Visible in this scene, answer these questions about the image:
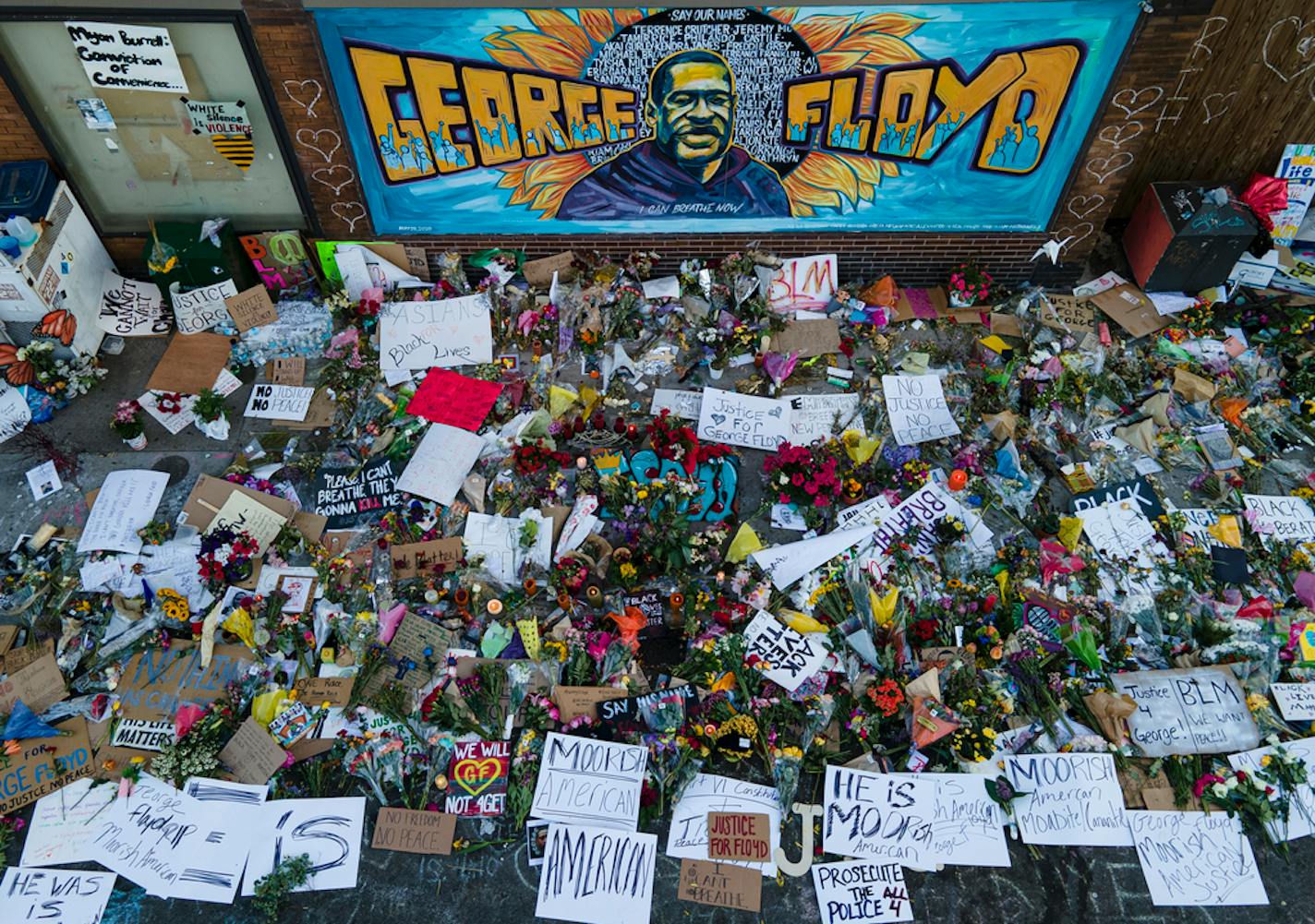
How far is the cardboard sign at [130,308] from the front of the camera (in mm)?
8320

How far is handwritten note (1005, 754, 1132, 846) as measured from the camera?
565 cm

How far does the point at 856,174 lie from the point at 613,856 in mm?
5942

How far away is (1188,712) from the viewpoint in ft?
19.8

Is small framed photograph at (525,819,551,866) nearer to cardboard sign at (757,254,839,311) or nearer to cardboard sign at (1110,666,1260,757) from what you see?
cardboard sign at (1110,666,1260,757)

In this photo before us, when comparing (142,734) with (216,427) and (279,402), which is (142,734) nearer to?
(216,427)

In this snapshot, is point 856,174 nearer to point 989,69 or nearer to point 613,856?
point 989,69

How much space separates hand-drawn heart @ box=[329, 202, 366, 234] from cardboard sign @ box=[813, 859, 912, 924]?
22.0 ft

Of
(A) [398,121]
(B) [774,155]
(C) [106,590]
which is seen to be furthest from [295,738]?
(B) [774,155]

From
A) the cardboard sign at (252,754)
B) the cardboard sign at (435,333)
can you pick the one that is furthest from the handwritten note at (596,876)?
the cardboard sign at (435,333)

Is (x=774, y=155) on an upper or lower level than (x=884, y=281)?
upper

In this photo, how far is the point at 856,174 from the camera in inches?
306

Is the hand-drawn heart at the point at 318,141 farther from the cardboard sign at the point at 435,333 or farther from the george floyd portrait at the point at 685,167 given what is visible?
the george floyd portrait at the point at 685,167

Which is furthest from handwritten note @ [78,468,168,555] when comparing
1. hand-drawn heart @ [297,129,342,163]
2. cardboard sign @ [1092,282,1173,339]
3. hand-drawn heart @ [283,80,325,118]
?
cardboard sign @ [1092,282,1173,339]

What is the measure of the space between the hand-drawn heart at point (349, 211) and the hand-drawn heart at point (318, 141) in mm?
455
